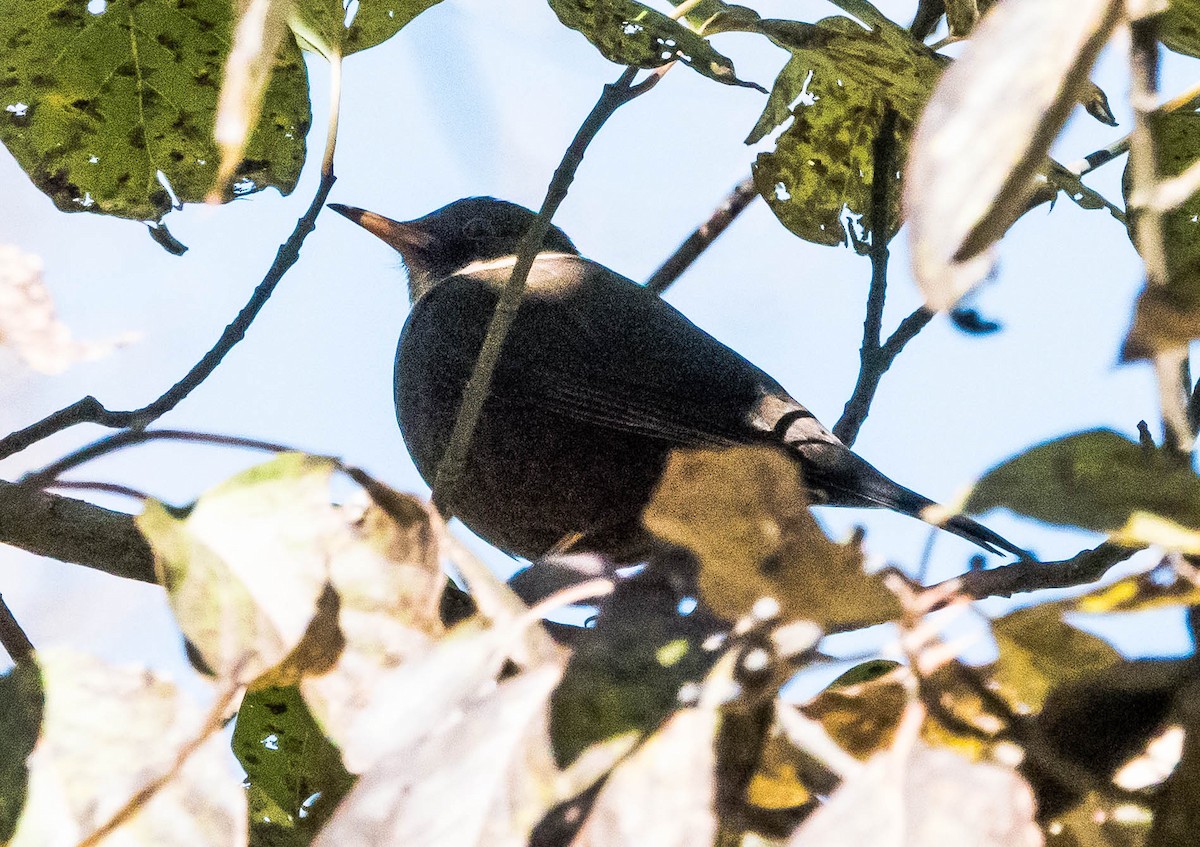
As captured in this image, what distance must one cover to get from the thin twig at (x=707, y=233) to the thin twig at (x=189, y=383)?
5.20ft

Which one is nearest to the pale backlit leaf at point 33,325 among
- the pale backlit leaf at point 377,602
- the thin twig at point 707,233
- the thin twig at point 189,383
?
the pale backlit leaf at point 377,602

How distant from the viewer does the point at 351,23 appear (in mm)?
1761

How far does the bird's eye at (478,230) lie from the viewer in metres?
4.44

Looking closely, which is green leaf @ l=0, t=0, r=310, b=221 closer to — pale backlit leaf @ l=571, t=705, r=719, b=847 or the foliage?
the foliage

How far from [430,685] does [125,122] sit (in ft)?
4.50

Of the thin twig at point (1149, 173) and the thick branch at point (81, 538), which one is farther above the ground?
the thin twig at point (1149, 173)

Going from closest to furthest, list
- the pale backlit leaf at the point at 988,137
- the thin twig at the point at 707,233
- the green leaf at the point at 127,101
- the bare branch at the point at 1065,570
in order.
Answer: the pale backlit leaf at the point at 988,137, the bare branch at the point at 1065,570, the green leaf at the point at 127,101, the thin twig at the point at 707,233

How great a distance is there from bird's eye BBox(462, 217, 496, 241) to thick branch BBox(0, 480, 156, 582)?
282cm

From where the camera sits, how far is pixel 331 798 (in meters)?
0.97

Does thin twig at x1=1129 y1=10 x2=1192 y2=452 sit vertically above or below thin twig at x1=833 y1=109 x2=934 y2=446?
above

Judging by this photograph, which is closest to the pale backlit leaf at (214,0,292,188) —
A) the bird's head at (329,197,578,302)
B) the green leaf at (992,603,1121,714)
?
the green leaf at (992,603,1121,714)

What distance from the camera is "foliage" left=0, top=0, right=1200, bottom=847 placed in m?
0.60

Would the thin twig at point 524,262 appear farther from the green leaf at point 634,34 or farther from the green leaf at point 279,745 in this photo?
the green leaf at point 279,745

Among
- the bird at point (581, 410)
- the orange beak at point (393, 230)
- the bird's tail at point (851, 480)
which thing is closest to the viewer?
the bird's tail at point (851, 480)
